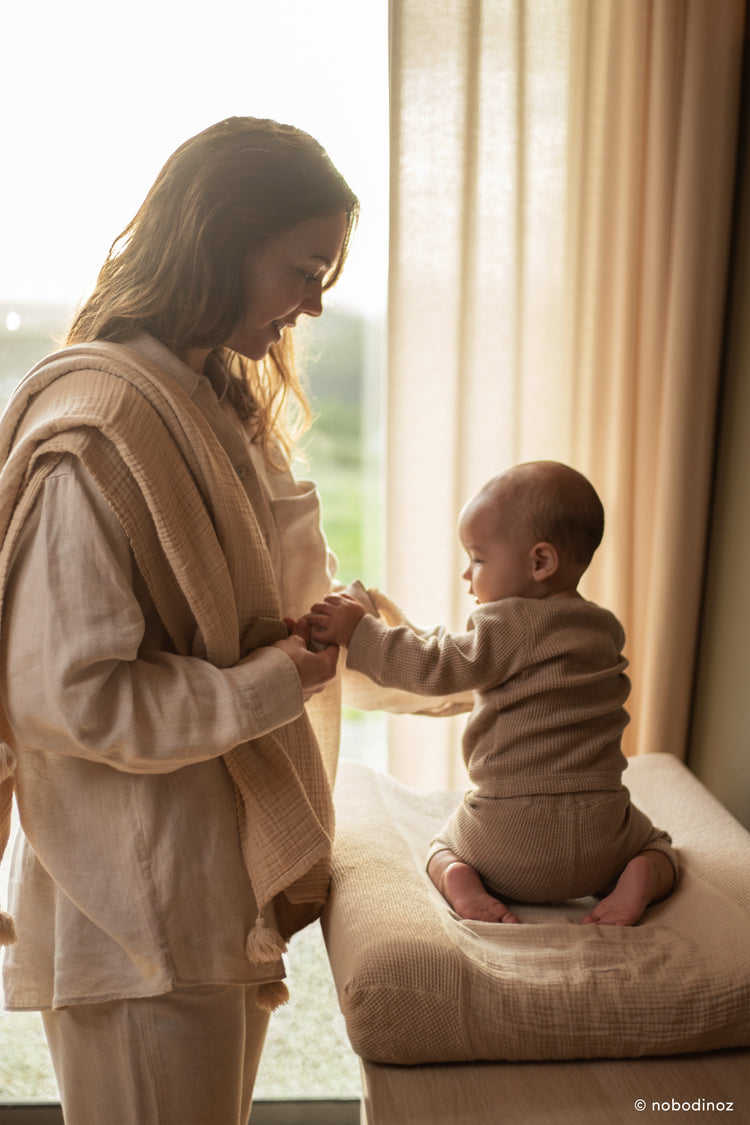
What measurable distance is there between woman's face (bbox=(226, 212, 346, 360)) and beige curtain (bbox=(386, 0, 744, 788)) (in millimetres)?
695

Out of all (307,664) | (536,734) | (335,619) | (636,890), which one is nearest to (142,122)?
(335,619)

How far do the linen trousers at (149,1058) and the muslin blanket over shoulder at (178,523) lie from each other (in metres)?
0.10

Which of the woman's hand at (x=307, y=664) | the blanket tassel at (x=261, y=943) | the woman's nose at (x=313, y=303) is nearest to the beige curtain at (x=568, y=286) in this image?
the woman's nose at (x=313, y=303)

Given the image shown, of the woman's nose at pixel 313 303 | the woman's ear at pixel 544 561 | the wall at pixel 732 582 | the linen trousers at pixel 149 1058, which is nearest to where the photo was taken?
the linen trousers at pixel 149 1058

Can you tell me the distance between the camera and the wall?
1857 mm

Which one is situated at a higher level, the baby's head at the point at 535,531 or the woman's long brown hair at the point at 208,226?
the woman's long brown hair at the point at 208,226

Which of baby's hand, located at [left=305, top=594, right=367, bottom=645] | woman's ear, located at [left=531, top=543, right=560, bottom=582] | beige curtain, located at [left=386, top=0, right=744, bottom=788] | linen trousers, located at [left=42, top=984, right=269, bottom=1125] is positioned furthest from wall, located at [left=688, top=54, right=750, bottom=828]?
linen trousers, located at [left=42, top=984, right=269, bottom=1125]

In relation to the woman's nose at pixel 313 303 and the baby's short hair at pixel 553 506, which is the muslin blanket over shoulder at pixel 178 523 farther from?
the baby's short hair at pixel 553 506

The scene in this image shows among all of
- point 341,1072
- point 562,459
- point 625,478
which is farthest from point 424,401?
point 341,1072

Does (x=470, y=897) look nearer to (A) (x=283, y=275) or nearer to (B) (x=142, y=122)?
(A) (x=283, y=275)

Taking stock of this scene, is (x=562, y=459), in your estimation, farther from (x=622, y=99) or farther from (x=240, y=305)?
(x=240, y=305)

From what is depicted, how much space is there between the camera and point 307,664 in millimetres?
1208

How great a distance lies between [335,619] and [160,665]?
1.04 ft

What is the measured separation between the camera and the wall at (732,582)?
186 cm
